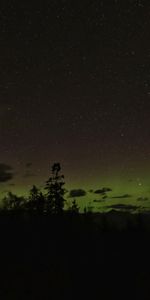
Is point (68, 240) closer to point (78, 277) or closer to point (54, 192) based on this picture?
point (78, 277)

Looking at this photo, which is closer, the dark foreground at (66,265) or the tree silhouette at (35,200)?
the dark foreground at (66,265)

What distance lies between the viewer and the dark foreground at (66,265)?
9992 mm

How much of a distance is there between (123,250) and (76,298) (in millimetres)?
6070

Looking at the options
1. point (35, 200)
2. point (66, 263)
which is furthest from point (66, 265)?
point (35, 200)

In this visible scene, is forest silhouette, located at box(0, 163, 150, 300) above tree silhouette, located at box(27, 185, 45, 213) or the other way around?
the other way around

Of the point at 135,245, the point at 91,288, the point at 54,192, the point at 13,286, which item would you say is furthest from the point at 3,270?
the point at 54,192

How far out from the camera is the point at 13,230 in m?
15.9

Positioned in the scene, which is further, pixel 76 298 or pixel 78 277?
pixel 78 277

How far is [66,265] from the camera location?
11.8 m

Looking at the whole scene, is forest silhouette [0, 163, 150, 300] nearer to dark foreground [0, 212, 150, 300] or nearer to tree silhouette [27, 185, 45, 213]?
dark foreground [0, 212, 150, 300]

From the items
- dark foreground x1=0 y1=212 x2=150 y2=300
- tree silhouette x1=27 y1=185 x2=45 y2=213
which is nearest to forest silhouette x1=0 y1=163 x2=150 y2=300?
dark foreground x1=0 y1=212 x2=150 y2=300

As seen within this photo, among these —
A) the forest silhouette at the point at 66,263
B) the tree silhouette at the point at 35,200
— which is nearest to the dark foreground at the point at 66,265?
the forest silhouette at the point at 66,263

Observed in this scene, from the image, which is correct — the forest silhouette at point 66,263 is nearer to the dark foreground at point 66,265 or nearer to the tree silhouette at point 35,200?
the dark foreground at point 66,265

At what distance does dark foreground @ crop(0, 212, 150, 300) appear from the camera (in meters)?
9.99
